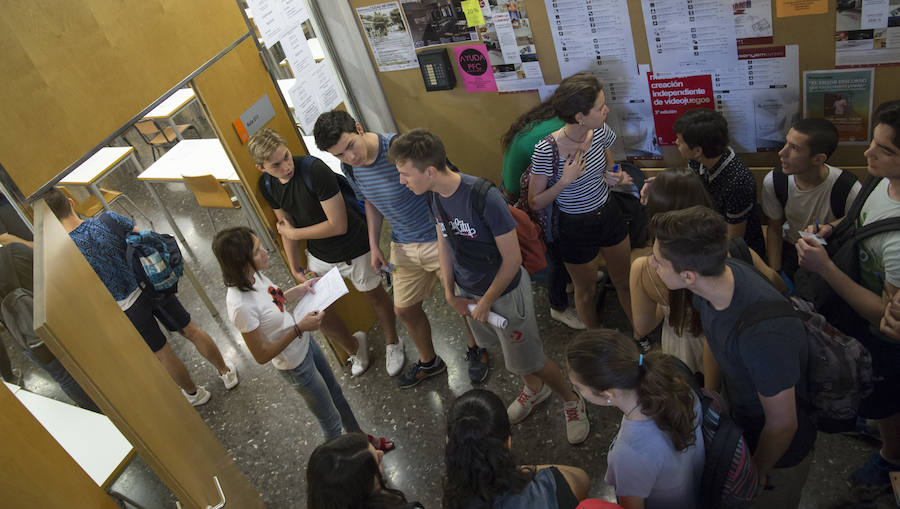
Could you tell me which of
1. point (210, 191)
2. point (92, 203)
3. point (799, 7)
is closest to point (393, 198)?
point (799, 7)

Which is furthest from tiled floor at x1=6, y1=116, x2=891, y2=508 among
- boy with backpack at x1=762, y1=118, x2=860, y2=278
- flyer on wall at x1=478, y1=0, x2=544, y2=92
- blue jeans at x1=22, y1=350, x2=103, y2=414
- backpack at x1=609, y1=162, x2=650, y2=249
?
flyer on wall at x1=478, y1=0, x2=544, y2=92

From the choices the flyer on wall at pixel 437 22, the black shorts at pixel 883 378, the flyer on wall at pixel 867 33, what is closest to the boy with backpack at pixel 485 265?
the black shorts at pixel 883 378

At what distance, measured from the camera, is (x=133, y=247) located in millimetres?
3479

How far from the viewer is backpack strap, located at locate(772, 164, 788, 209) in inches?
118

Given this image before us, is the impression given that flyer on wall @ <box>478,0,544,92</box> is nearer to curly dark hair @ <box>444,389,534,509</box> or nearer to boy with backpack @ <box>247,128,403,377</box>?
boy with backpack @ <box>247,128,403,377</box>

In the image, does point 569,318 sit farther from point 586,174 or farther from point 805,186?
point 805,186

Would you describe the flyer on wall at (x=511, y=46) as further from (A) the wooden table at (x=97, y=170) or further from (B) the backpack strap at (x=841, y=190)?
(A) the wooden table at (x=97, y=170)

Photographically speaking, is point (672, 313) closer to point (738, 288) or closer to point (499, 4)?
point (738, 288)

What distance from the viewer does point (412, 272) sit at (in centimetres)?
359

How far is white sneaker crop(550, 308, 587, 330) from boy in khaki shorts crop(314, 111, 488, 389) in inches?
21.8

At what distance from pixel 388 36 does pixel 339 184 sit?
1317 millimetres

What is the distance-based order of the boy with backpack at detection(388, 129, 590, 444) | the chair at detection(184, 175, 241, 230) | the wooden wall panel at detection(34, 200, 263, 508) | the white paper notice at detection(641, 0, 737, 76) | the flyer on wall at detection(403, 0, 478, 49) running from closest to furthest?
the wooden wall panel at detection(34, 200, 263, 508), the boy with backpack at detection(388, 129, 590, 444), the white paper notice at detection(641, 0, 737, 76), the flyer on wall at detection(403, 0, 478, 49), the chair at detection(184, 175, 241, 230)

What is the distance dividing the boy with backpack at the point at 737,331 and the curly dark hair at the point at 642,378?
0.69 ft

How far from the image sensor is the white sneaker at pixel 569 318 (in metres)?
3.87
